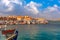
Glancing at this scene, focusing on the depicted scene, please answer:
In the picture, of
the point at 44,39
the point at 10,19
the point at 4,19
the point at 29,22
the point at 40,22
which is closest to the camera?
the point at 44,39

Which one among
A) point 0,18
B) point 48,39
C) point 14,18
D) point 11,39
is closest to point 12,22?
point 14,18

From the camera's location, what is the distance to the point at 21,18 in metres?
43.2

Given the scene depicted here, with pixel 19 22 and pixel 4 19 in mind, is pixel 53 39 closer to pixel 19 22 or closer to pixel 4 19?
pixel 4 19

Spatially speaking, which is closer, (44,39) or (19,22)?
(44,39)

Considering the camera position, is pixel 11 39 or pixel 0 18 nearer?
pixel 11 39

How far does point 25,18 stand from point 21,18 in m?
0.99

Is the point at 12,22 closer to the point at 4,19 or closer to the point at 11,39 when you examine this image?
the point at 4,19

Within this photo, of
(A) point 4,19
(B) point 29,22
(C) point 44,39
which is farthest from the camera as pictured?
(B) point 29,22

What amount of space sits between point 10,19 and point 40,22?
12.0 metres

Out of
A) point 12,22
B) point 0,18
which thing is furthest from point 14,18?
point 0,18

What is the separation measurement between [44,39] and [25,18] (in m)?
28.6

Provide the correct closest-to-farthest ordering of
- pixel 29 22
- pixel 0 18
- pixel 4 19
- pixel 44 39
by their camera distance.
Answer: pixel 44 39 → pixel 0 18 → pixel 4 19 → pixel 29 22

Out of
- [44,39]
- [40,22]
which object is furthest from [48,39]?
[40,22]

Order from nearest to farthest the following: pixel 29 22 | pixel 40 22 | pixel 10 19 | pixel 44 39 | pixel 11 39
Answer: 1. pixel 11 39
2. pixel 44 39
3. pixel 10 19
4. pixel 29 22
5. pixel 40 22
